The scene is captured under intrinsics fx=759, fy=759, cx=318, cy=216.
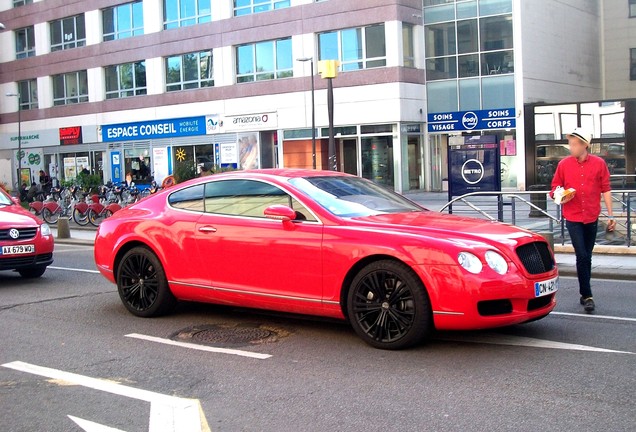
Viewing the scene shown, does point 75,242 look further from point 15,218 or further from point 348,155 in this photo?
point 348,155

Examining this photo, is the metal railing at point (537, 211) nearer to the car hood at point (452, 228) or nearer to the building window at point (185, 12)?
the car hood at point (452, 228)

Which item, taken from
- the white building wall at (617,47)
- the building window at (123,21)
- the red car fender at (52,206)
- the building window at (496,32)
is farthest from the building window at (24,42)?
the white building wall at (617,47)

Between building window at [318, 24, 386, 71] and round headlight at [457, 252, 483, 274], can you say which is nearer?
round headlight at [457, 252, 483, 274]

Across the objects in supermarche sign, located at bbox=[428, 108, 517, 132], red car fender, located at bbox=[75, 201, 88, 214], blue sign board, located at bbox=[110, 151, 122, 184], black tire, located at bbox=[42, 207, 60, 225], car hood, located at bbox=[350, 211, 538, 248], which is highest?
supermarche sign, located at bbox=[428, 108, 517, 132]

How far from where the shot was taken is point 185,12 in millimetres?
40906

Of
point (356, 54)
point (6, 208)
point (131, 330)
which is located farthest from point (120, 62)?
point (131, 330)

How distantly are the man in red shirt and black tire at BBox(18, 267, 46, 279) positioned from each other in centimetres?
768

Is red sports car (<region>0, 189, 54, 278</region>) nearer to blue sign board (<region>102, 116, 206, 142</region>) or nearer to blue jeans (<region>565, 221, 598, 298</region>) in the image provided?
blue jeans (<region>565, 221, 598, 298</region>)

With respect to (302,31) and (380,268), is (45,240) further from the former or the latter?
(302,31)

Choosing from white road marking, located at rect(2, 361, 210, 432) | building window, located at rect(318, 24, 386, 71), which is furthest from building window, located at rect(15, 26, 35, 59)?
white road marking, located at rect(2, 361, 210, 432)

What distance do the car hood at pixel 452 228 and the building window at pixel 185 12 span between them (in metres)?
35.1

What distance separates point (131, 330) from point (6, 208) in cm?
500

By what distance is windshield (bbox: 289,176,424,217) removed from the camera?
685 cm

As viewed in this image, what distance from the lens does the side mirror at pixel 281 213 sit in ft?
21.9
